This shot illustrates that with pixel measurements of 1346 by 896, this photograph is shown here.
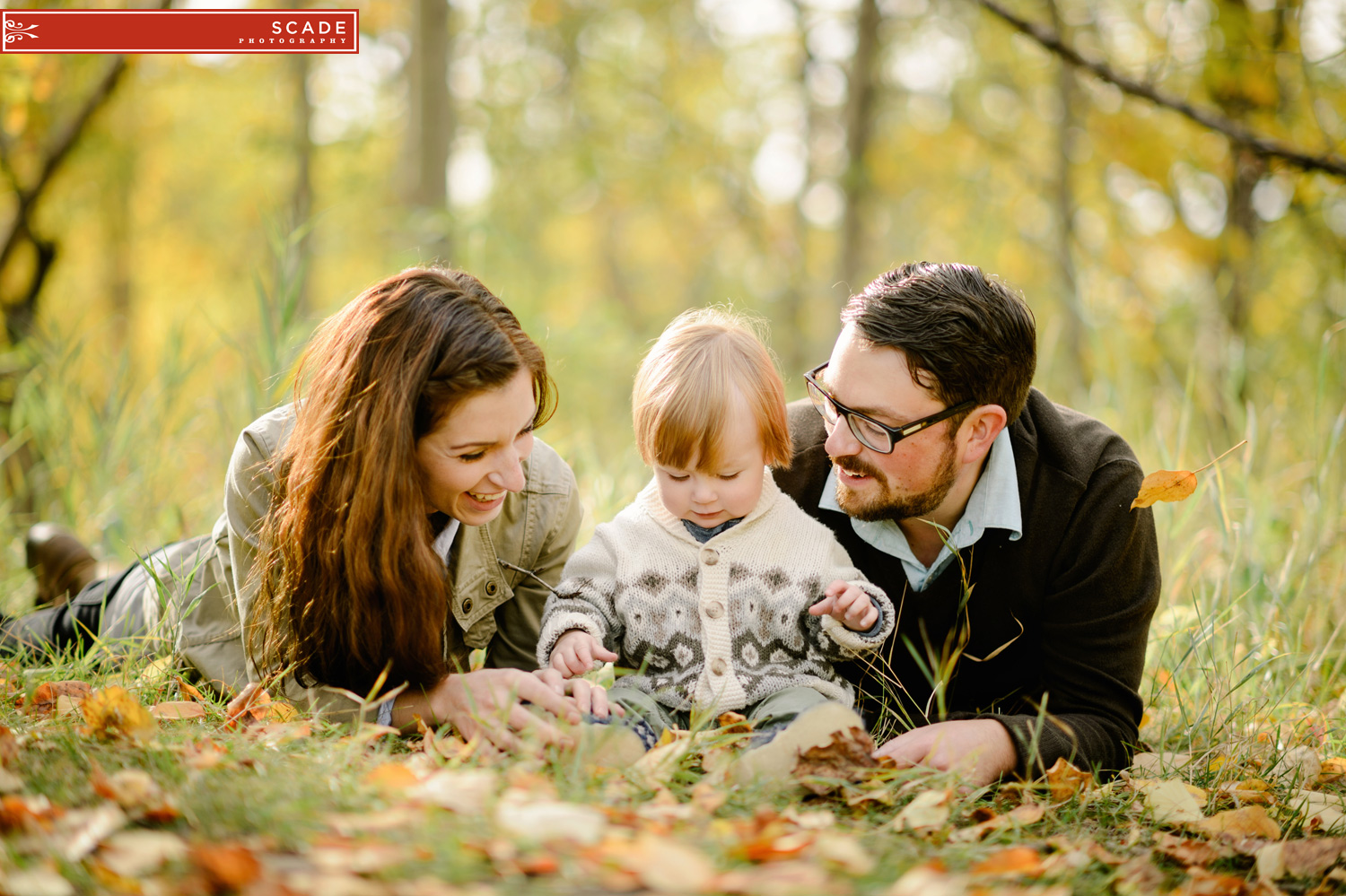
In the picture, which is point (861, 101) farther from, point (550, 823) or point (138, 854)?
point (138, 854)

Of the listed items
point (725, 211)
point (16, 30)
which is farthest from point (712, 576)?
point (725, 211)

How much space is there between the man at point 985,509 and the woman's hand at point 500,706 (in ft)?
2.62

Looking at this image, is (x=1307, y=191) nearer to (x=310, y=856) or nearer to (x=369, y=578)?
(x=369, y=578)

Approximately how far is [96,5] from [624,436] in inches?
130

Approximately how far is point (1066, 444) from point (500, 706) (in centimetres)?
149

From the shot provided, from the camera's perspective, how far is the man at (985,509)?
2.29 metres

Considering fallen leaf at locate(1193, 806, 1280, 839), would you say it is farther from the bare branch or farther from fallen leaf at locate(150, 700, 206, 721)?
the bare branch

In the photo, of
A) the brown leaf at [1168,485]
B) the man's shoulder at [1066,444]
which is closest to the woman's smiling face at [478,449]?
the man's shoulder at [1066,444]

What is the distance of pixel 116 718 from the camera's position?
180cm

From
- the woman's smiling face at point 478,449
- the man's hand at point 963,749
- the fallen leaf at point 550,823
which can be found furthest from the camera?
the woman's smiling face at point 478,449

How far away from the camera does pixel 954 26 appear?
917cm

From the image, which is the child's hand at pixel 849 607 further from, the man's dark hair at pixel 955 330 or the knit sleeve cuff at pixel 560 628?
the man's dark hair at pixel 955 330

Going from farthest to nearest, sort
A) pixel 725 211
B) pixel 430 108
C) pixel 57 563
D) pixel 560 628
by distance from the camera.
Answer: pixel 725 211 → pixel 430 108 → pixel 57 563 → pixel 560 628

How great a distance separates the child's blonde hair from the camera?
2.15 metres
